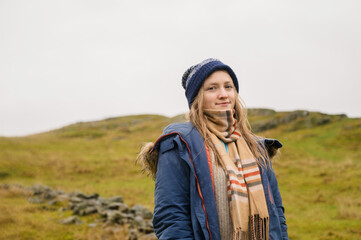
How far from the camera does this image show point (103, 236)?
673cm

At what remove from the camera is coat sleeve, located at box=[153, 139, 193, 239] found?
6.01 ft

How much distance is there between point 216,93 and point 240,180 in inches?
29.7

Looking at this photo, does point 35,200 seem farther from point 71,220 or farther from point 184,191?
point 184,191

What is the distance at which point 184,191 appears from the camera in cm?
192

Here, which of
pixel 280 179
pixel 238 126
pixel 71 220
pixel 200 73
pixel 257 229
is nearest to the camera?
pixel 257 229

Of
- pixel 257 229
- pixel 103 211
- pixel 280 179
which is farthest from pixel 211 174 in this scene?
pixel 280 179

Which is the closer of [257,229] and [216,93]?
[257,229]

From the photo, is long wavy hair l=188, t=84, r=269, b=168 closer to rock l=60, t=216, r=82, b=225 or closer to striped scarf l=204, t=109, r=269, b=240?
striped scarf l=204, t=109, r=269, b=240

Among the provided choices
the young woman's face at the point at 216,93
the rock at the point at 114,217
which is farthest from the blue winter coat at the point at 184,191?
the rock at the point at 114,217

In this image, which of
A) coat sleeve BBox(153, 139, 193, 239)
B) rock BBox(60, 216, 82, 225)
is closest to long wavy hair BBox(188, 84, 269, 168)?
coat sleeve BBox(153, 139, 193, 239)

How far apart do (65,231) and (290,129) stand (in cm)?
3156

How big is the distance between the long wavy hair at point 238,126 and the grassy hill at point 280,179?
45 centimetres

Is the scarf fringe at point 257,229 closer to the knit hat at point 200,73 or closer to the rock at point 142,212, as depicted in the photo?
the knit hat at point 200,73

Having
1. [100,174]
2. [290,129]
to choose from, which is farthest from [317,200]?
[290,129]
